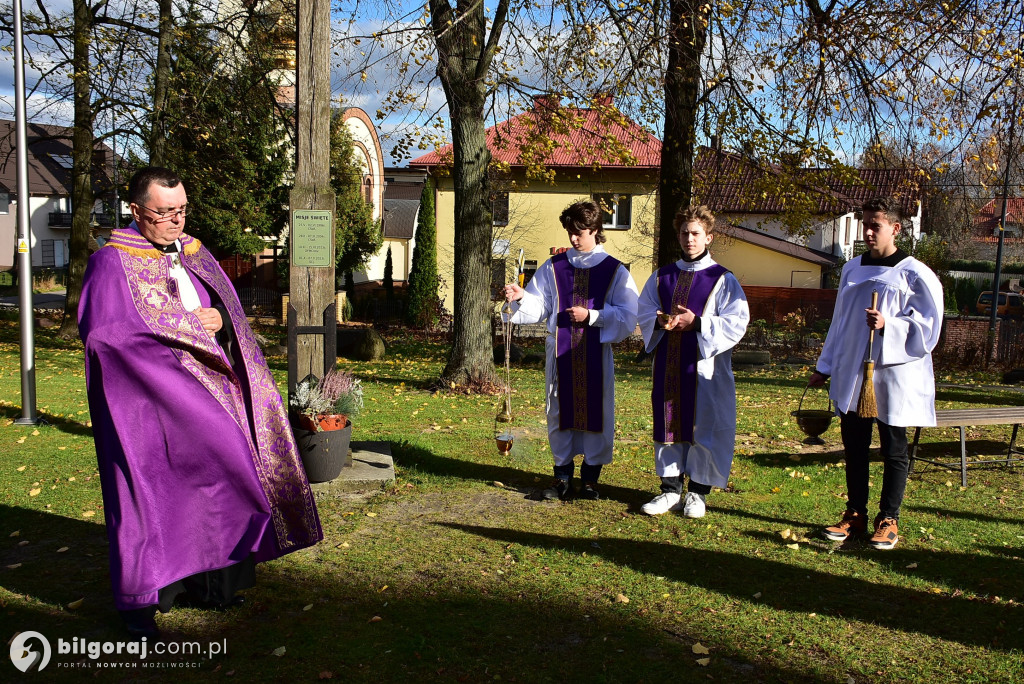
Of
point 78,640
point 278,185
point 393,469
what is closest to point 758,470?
point 393,469

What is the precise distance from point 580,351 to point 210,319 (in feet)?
9.05

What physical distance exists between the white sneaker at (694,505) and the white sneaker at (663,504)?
0.32 ft

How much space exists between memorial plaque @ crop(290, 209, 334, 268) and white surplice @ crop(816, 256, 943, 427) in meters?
3.52

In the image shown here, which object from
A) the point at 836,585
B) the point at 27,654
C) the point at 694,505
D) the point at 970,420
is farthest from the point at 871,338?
the point at 27,654

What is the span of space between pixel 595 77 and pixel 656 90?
4.39ft

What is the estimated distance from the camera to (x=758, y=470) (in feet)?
23.3

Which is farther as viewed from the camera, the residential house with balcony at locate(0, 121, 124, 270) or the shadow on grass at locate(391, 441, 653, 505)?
the residential house with balcony at locate(0, 121, 124, 270)

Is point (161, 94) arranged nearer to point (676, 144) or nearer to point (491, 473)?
point (676, 144)

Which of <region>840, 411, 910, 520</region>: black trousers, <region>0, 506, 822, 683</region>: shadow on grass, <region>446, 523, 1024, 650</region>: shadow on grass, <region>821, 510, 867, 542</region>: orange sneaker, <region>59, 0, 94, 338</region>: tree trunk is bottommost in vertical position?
<region>0, 506, 822, 683</region>: shadow on grass

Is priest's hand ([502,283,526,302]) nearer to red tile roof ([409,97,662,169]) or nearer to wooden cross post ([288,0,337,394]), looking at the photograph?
wooden cross post ([288,0,337,394])

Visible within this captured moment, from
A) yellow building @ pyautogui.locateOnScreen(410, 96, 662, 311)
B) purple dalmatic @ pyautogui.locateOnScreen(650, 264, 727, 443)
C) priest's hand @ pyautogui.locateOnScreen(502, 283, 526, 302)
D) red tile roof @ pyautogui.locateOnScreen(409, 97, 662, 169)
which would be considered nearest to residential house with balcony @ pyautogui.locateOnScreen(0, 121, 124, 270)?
yellow building @ pyautogui.locateOnScreen(410, 96, 662, 311)

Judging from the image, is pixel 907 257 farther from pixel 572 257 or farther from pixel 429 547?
pixel 429 547

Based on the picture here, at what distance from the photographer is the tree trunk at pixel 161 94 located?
16.2 m

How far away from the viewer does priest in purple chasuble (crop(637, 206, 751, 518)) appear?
5.46 meters
